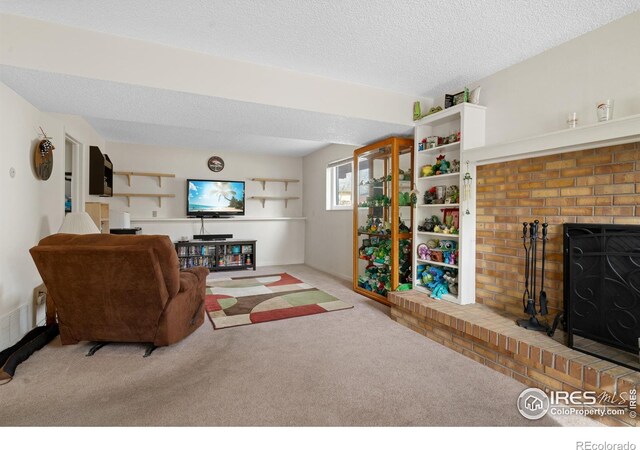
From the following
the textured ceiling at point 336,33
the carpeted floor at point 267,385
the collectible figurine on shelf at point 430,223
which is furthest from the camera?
the collectible figurine on shelf at point 430,223

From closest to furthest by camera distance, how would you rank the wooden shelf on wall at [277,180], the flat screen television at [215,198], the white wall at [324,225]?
the white wall at [324,225] → the flat screen television at [215,198] → the wooden shelf on wall at [277,180]

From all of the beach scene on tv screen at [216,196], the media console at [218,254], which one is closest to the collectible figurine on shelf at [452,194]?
the media console at [218,254]

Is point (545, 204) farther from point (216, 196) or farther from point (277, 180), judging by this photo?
point (216, 196)

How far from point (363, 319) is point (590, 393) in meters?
1.89

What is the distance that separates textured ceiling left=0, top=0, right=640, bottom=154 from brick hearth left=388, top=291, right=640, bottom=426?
82.5 inches

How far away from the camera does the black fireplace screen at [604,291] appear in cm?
Answer: 191

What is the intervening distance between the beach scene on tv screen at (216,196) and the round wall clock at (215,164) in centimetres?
32

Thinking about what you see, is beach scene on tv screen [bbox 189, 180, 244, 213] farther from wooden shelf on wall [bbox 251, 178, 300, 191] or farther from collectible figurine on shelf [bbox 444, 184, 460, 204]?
collectible figurine on shelf [bbox 444, 184, 460, 204]

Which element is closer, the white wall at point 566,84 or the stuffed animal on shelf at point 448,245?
the white wall at point 566,84

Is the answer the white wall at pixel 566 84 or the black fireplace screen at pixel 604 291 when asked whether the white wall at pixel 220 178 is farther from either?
the black fireplace screen at pixel 604 291

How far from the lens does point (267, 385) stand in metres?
2.08
